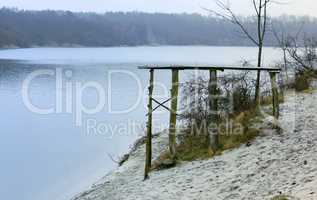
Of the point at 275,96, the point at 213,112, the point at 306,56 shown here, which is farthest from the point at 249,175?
the point at 306,56

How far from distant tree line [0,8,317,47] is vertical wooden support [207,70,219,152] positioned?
129 meters

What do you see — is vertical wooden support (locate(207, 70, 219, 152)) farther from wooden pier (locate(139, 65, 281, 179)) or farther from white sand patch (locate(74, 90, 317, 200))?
white sand patch (locate(74, 90, 317, 200))

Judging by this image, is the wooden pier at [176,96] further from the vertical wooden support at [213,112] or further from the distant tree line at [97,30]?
the distant tree line at [97,30]

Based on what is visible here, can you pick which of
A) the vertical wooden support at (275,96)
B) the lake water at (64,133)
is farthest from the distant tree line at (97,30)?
the vertical wooden support at (275,96)

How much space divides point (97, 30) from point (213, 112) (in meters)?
152

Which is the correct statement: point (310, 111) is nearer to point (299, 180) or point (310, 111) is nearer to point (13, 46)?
point (299, 180)

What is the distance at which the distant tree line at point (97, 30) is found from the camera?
490 ft

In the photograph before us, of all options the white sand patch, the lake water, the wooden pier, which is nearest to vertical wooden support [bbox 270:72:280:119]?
the wooden pier

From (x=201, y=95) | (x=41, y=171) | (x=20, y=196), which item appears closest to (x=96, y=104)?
(x=41, y=171)

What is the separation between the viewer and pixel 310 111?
38.3 feet

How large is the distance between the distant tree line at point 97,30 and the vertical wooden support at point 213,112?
128623 millimetres

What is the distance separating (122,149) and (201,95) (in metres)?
7.16

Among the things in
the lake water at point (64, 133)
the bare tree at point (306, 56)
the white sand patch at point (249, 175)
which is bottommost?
the lake water at point (64, 133)

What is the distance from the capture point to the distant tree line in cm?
14925
